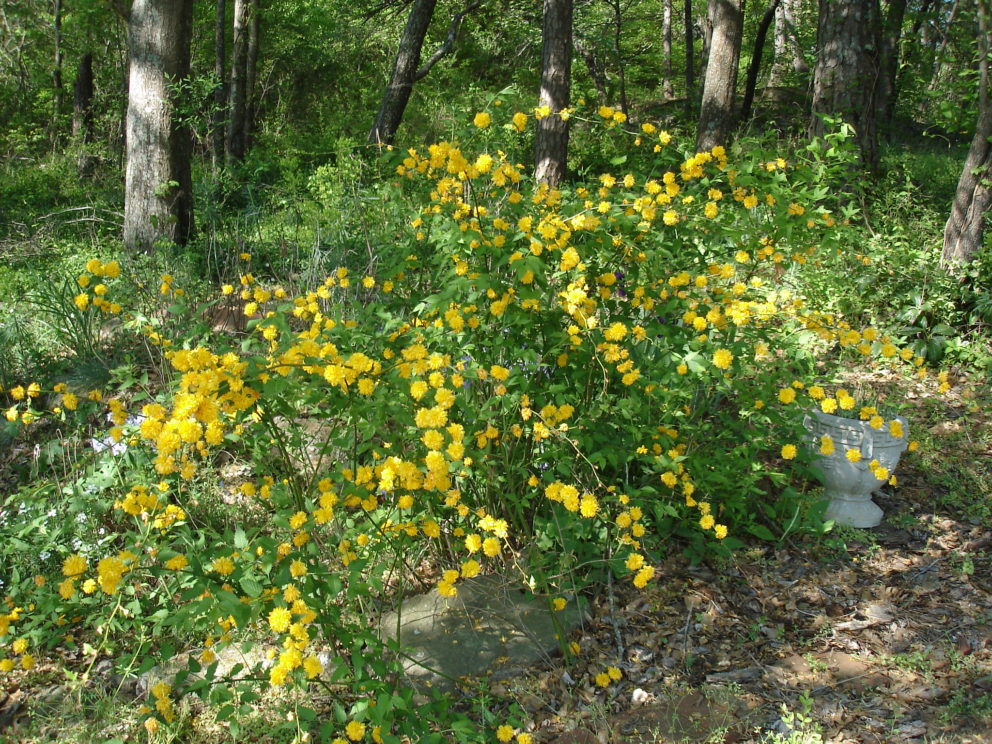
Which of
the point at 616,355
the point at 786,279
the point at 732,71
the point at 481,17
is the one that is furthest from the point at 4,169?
the point at 616,355

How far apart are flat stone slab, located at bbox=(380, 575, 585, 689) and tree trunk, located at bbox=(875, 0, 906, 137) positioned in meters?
9.58

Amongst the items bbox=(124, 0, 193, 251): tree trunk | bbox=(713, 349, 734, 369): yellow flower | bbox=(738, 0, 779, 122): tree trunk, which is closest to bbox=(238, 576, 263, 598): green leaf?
bbox=(713, 349, 734, 369): yellow flower

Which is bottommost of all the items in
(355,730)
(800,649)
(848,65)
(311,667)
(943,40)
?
(800,649)

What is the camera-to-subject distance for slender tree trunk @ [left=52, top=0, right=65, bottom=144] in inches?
515

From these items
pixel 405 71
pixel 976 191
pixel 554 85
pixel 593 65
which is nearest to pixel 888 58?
pixel 593 65

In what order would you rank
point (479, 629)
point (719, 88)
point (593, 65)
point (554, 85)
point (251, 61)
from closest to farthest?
1. point (479, 629)
2. point (719, 88)
3. point (554, 85)
4. point (251, 61)
5. point (593, 65)

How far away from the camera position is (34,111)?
14773 mm

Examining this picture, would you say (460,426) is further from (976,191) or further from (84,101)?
(84,101)

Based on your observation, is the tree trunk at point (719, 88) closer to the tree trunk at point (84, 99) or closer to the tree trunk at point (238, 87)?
the tree trunk at point (238, 87)

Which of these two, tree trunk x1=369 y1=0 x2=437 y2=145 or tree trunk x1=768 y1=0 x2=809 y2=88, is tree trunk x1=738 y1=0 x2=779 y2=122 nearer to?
tree trunk x1=768 y1=0 x2=809 y2=88

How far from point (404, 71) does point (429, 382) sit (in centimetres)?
749

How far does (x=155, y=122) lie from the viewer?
5258mm

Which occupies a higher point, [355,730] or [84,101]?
[84,101]

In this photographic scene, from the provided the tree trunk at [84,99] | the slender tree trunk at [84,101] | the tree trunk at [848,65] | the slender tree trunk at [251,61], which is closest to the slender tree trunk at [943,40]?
the tree trunk at [848,65]
